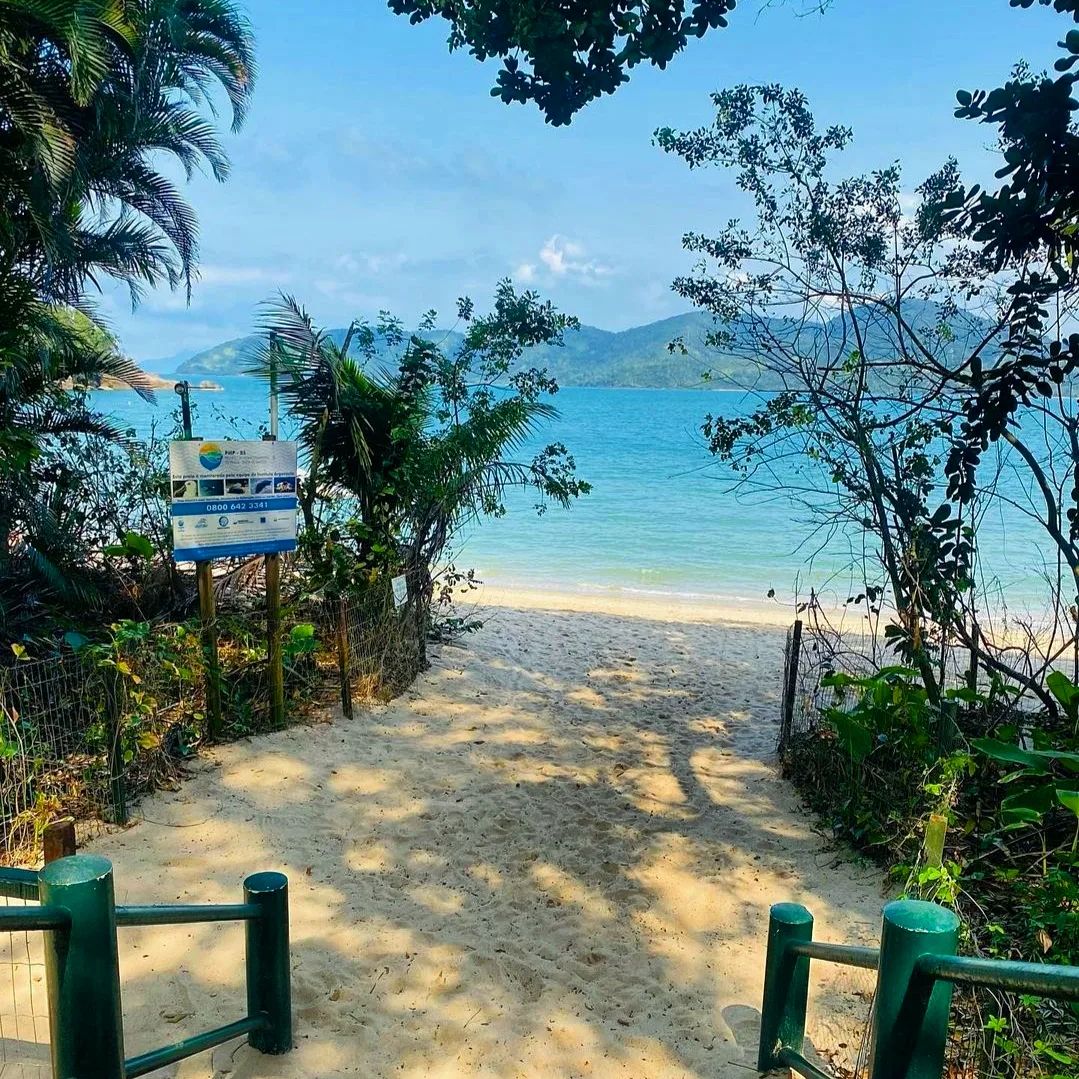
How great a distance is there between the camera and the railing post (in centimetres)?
262

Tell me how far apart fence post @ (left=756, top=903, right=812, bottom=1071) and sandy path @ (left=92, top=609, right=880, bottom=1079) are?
0.27 metres

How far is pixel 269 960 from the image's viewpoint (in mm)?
2664

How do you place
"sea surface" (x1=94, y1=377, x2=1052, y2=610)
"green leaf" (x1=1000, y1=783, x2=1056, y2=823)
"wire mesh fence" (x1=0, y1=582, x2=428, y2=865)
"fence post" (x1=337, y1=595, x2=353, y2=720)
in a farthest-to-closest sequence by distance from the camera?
"sea surface" (x1=94, y1=377, x2=1052, y2=610)
"fence post" (x1=337, y1=595, x2=353, y2=720)
"wire mesh fence" (x1=0, y1=582, x2=428, y2=865)
"green leaf" (x1=1000, y1=783, x2=1056, y2=823)

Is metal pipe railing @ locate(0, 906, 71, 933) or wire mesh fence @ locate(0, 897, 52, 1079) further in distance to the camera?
wire mesh fence @ locate(0, 897, 52, 1079)

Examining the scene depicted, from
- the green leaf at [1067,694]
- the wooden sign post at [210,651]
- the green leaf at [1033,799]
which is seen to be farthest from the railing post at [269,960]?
the green leaf at [1067,694]

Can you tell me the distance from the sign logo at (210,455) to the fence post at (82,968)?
3.98m

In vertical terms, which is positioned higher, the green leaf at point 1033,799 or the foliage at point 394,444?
the foliage at point 394,444

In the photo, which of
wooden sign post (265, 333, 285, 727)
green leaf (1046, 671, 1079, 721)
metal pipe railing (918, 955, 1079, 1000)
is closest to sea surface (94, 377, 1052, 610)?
wooden sign post (265, 333, 285, 727)

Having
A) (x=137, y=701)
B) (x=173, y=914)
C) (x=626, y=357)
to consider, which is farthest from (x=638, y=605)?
(x=626, y=357)

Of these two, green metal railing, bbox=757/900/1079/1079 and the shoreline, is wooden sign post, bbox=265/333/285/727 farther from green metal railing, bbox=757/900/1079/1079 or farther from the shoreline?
the shoreline

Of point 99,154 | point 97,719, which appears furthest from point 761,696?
point 99,154

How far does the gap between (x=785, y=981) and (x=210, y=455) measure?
171 inches

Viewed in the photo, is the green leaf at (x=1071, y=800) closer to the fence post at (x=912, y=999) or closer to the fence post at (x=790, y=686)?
the fence post at (x=912, y=999)

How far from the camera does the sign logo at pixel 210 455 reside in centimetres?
520
